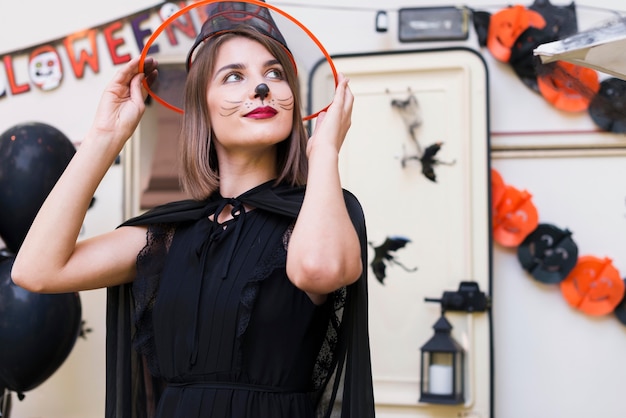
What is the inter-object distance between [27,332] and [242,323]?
1.97m

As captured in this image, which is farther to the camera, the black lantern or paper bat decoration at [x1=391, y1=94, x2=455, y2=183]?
paper bat decoration at [x1=391, y1=94, x2=455, y2=183]

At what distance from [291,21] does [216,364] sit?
676mm

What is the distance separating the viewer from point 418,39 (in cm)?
365

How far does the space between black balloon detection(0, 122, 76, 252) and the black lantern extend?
63.2 inches

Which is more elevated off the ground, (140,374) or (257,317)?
(257,317)

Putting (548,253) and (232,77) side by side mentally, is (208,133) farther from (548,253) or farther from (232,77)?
(548,253)

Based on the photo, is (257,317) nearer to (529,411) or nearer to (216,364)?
(216,364)

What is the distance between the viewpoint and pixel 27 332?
3197mm

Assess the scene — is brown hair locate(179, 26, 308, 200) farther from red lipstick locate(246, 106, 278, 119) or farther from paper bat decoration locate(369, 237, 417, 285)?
paper bat decoration locate(369, 237, 417, 285)

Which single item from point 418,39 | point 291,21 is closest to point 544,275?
point 418,39

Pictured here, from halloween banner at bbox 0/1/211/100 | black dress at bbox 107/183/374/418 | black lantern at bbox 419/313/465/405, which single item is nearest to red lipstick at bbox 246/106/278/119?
black dress at bbox 107/183/374/418

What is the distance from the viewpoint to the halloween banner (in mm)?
3930

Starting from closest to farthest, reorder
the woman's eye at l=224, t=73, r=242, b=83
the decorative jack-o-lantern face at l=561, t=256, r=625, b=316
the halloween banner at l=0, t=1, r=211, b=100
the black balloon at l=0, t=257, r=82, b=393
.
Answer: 1. the woman's eye at l=224, t=73, r=242, b=83
2. the black balloon at l=0, t=257, r=82, b=393
3. the decorative jack-o-lantern face at l=561, t=256, r=625, b=316
4. the halloween banner at l=0, t=1, r=211, b=100

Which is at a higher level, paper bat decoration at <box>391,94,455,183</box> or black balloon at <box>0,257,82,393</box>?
paper bat decoration at <box>391,94,455,183</box>
